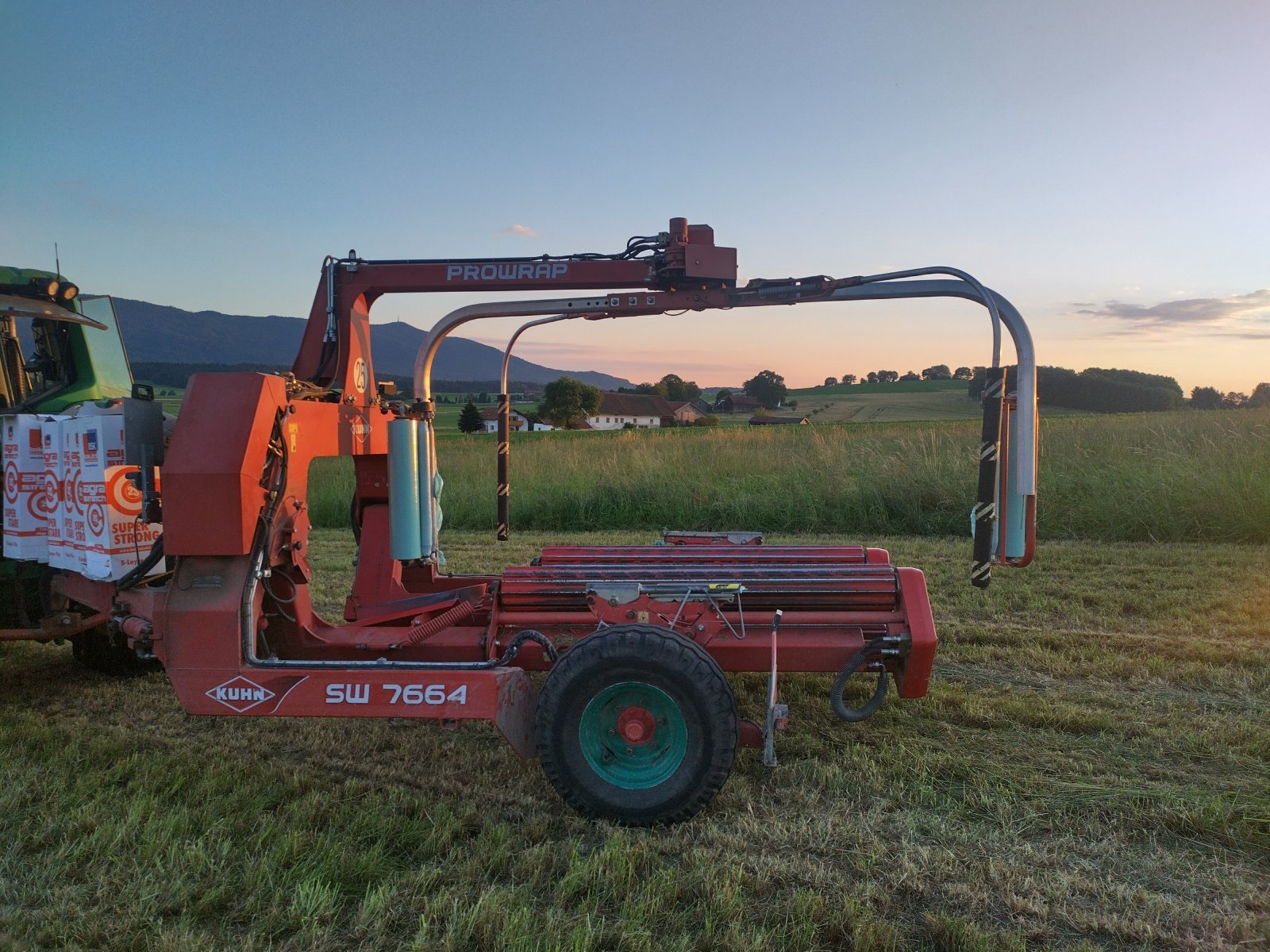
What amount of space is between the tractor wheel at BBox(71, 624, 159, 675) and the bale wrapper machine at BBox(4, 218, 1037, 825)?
81 centimetres

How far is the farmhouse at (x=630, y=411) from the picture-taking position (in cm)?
4638

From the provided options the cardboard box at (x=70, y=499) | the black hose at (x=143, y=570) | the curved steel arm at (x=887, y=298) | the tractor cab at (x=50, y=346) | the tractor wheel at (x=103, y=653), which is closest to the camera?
the curved steel arm at (x=887, y=298)

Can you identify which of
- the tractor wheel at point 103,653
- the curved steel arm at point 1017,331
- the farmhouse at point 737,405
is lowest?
the tractor wheel at point 103,653

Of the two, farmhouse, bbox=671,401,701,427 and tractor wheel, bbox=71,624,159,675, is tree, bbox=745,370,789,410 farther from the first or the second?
tractor wheel, bbox=71,624,159,675

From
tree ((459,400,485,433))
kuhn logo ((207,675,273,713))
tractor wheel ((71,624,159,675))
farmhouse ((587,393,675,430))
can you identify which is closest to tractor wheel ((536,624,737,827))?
kuhn logo ((207,675,273,713))

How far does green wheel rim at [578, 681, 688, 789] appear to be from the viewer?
11.0 ft

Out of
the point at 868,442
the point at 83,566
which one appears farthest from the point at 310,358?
the point at 868,442

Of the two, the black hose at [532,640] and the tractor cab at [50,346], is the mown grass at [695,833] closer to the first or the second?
the black hose at [532,640]

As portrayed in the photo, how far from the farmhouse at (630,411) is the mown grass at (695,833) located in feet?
132

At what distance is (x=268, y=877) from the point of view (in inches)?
113

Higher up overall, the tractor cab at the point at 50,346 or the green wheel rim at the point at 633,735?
the tractor cab at the point at 50,346

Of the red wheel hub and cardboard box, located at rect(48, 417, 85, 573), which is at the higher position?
cardboard box, located at rect(48, 417, 85, 573)

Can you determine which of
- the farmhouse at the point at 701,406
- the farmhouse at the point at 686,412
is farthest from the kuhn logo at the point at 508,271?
the farmhouse at the point at 701,406

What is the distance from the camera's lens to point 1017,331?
3775 mm
